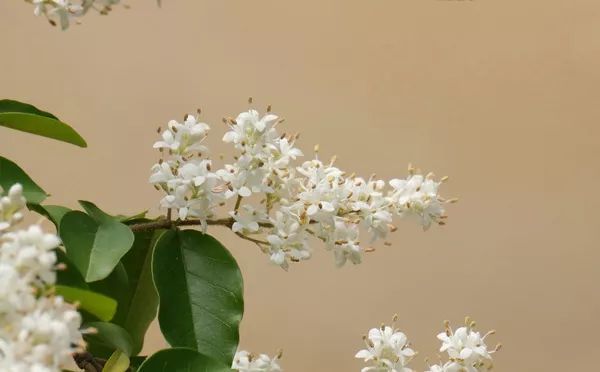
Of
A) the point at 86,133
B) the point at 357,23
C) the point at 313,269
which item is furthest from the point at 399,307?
the point at 86,133

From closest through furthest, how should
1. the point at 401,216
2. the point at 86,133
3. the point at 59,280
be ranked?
the point at 59,280
the point at 401,216
the point at 86,133

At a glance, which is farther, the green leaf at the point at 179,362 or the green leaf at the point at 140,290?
the green leaf at the point at 140,290

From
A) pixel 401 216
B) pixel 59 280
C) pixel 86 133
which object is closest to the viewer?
pixel 59 280

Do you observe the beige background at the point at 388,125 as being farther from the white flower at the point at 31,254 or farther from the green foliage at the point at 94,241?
the white flower at the point at 31,254

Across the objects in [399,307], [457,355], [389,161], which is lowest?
[457,355]

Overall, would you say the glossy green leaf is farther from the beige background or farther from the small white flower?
the beige background

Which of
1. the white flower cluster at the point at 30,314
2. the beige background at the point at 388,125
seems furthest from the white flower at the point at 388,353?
the beige background at the point at 388,125

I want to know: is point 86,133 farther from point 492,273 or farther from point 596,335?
point 596,335
